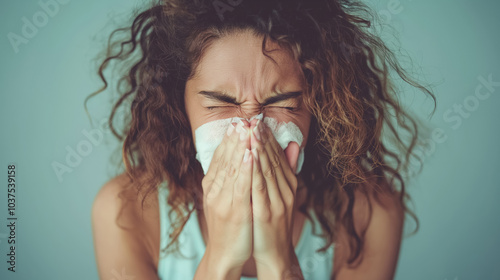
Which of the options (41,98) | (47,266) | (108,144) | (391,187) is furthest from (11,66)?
(391,187)

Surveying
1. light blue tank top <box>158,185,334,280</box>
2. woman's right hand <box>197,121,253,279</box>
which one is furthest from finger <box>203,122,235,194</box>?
light blue tank top <box>158,185,334,280</box>

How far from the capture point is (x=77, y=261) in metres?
1.52

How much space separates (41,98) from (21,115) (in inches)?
4.1

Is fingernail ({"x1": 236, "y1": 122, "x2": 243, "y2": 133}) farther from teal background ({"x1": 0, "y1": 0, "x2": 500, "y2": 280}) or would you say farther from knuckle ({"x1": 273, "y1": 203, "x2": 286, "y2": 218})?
teal background ({"x1": 0, "y1": 0, "x2": 500, "y2": 280})

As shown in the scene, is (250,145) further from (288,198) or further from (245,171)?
(288,198)

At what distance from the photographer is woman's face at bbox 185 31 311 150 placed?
1.00 metres

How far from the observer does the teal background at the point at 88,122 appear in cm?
134

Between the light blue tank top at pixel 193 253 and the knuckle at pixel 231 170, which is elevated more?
the knuckle at pixel 231 170

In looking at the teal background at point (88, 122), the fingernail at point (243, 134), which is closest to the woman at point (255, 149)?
the fingernail at point (243, 134)

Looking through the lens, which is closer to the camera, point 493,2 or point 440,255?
point 493,2

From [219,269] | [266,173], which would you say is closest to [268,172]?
[266,173]

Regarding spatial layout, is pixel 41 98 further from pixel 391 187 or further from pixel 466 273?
pixel 466 273

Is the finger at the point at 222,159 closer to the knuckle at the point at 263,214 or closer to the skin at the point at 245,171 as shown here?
the skin at the point at 245,171

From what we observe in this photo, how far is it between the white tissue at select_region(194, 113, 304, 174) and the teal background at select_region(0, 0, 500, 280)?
62 centimetres
